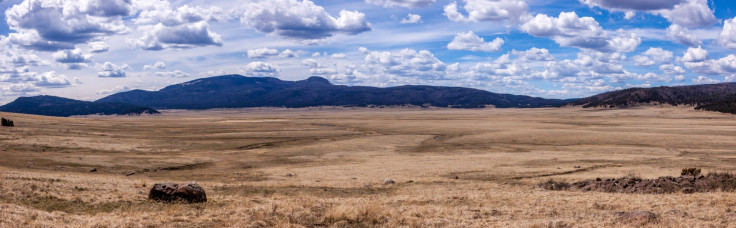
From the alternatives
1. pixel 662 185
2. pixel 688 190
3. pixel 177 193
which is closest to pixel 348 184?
pixel 177 193

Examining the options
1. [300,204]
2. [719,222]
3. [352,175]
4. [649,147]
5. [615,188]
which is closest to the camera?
[719,222]

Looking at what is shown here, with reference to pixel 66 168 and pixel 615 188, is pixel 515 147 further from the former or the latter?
pixel 66 168

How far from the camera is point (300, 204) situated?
19.5 m

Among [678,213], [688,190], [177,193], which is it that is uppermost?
[177,193]

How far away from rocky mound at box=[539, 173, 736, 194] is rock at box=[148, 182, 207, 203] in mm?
18336

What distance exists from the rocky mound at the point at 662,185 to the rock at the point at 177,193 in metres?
18.3

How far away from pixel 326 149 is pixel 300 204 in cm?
4000

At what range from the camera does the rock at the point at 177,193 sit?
20.0 meters

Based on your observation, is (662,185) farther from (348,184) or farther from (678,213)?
(348,184)

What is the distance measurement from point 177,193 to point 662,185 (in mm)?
22824

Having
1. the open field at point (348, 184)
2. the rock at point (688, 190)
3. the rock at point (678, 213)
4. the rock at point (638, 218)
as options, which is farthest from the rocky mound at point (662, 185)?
the rock at point (638, 218)

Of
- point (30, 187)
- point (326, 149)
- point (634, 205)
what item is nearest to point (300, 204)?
point (30, 187)

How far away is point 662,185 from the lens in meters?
24.7

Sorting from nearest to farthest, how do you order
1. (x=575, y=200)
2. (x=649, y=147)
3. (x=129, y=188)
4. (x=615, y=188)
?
(x=575, y=200), (x=129, y=188), (x=615, y=188), (x=649, y=147)
